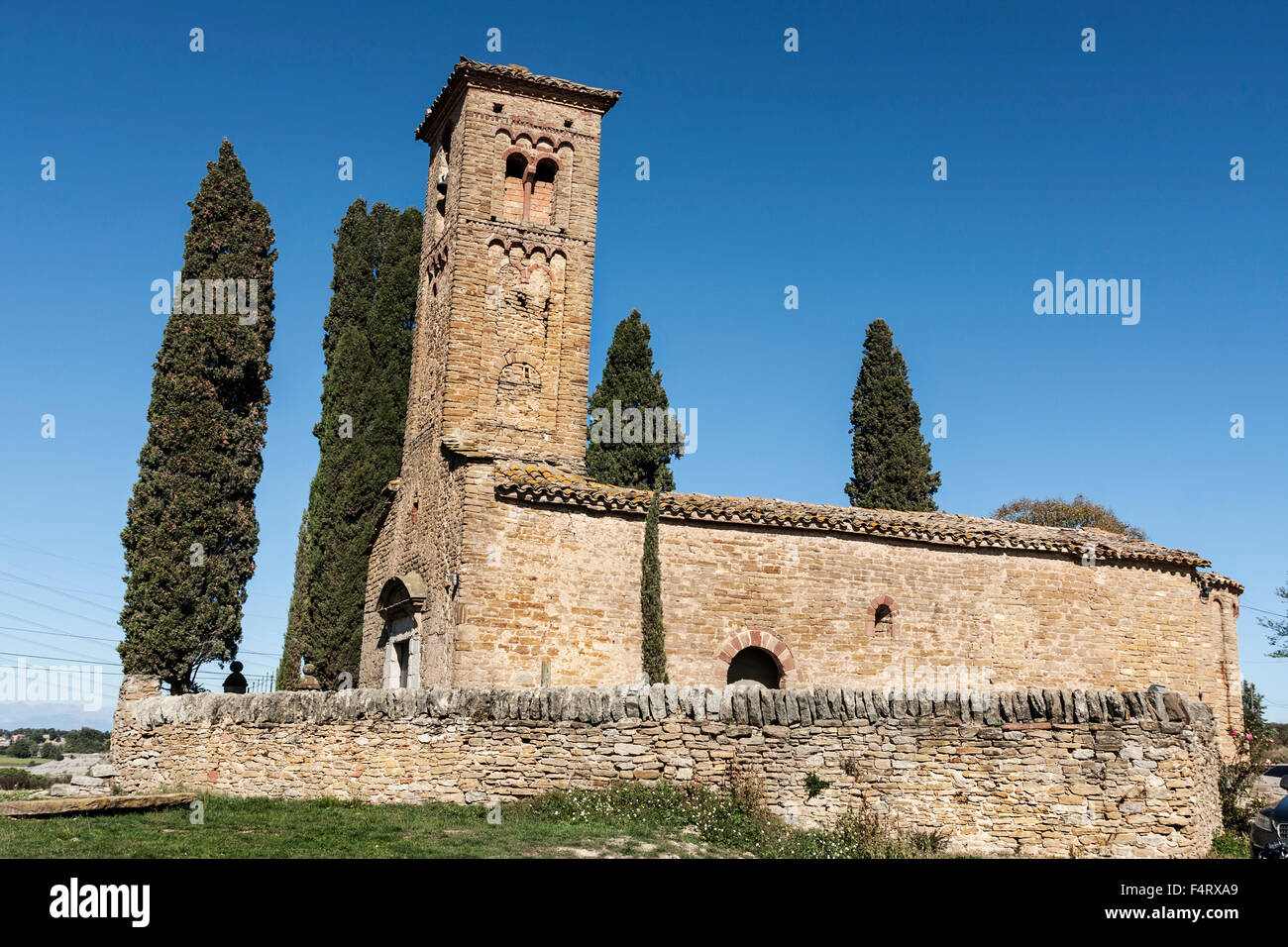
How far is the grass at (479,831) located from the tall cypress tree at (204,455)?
33.0 ft

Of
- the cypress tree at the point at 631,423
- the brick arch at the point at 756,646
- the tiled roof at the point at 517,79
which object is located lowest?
the brick arch at the point at 756,646

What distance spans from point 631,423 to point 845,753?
15.7 meters

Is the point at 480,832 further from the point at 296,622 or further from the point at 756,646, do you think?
the point at 296,622

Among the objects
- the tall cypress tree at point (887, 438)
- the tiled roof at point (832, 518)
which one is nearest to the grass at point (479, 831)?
the tiled roof at point (832, 518)

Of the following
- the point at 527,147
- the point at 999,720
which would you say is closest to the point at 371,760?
the point at 999,720

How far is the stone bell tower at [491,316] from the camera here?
20.7 meters

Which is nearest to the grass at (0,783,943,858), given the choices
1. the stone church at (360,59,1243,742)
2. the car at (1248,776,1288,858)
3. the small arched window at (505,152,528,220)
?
the car at (1248,776,1288,858)

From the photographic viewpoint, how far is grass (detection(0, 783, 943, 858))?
9.27 m

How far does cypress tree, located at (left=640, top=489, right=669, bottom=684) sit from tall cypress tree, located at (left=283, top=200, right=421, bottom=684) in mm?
8133

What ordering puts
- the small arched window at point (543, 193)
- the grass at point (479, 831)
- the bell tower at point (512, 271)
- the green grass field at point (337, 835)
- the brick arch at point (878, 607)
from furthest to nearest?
the small arched window at point (543, 193) < the bell tower at point (512, 271) < the brick arch at point (878, 607) < the grass at point (479, 831) < the green grass field at point (337, 835)

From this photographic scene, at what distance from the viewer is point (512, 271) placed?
71.7 ft

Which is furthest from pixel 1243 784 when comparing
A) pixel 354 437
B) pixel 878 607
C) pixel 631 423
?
pixel 354 437

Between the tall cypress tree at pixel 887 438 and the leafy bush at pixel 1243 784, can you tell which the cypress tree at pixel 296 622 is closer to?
the tall cypress tree at pixel 887 438

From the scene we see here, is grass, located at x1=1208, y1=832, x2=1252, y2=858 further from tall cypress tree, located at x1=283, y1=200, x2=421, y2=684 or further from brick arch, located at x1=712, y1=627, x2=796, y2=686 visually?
tall cypress tree, located at x1=283, y1=200, x2=421, y2=684
